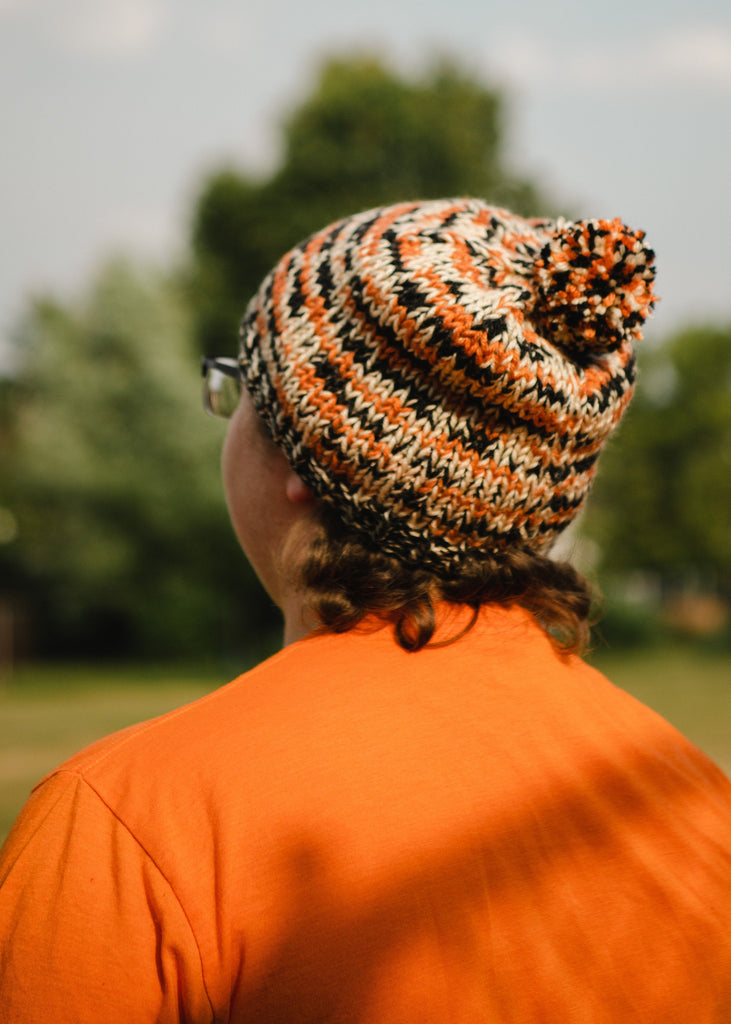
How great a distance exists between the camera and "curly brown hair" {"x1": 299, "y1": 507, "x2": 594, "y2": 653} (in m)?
1.48

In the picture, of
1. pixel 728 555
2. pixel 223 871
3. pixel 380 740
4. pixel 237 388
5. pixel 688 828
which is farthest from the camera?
pixel 728 555

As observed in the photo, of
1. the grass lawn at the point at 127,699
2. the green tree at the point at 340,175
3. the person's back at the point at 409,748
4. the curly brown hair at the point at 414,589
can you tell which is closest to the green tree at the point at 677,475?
the grass lawn at the point at 127,699

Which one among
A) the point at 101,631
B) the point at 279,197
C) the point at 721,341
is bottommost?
the point at 101,631

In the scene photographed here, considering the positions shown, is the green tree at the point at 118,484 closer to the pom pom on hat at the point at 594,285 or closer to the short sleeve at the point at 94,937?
the pom pom on hat at the point at 594,285

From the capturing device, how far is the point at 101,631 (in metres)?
23.4

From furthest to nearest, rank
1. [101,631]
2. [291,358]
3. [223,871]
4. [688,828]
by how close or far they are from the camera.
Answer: [101,631] < [291,358] < [688,828] < [223,871]

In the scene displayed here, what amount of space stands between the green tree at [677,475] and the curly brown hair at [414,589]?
→ 111 feet

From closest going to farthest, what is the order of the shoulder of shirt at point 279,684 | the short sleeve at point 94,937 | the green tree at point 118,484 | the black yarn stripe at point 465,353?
1. the short sleeve at point 94,937
2. the shoulder of shirt at point 279,684
3. the black yarn stripe at point 465,353
4. the green tree at point 118,484

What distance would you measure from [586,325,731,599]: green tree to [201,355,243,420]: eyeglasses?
33575 mm

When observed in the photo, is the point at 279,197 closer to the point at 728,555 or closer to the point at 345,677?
the point at 728,555

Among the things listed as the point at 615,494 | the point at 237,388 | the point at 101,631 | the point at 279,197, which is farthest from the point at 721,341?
the point at 237,388

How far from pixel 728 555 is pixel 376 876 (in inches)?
1436

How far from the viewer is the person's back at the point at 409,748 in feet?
3.78

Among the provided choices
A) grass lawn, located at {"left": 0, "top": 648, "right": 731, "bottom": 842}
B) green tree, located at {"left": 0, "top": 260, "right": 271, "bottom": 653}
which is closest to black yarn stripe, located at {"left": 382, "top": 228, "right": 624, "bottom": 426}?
grass lawn, located at {"left": 0, "top": 648, "right": 731, "bottom": 842}
